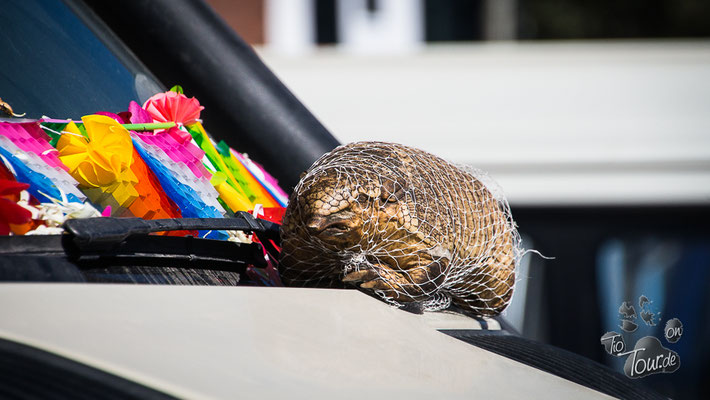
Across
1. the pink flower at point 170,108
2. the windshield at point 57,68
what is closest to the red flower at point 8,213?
the windshield at point 57,68

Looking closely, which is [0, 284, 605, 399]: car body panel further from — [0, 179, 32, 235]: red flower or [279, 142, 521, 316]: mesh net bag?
[0, 179, 32, 235]: red flower

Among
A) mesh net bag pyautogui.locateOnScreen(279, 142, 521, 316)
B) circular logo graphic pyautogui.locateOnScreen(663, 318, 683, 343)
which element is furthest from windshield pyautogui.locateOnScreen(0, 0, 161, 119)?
circular logo graphic pyautogui.locateOnScreen(663, 318, 683, 343)

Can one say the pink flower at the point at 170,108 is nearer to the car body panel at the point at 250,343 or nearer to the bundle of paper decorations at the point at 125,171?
the bundle of paper decorations at the point at 125,171

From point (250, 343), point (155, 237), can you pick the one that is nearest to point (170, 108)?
point (155, 237)

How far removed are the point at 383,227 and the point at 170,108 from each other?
0.56 meters

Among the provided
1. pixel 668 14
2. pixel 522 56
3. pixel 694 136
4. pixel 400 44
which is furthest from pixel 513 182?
pixel 668 14

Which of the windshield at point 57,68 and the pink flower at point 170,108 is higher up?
the windshield at point 57,68

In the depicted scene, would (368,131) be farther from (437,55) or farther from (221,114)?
(221,114)

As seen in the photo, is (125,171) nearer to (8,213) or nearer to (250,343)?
(8,213)

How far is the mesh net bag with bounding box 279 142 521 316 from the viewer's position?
4.29 ft

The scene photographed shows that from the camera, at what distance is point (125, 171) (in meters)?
1.38

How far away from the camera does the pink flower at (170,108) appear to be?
5.37 feet

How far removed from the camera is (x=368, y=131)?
8.05 meters

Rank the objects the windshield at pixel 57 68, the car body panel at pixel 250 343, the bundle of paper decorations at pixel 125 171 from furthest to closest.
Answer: the windshield at pixel 57 68, the bundle of paper decorations at pixel 125 171, the car body panel at pixel 250 343
